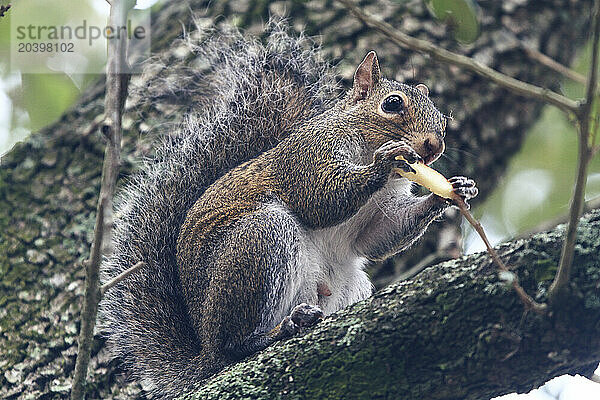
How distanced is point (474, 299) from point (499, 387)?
0.21m

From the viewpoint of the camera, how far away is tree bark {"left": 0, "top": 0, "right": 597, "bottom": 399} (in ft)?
8.02

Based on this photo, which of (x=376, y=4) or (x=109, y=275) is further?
(x=376, y=4)

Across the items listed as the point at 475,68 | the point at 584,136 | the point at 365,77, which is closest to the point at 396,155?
the point at 365,77

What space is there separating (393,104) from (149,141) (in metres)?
1.07

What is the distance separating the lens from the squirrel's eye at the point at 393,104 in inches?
101

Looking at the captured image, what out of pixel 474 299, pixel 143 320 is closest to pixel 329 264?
pixel 143 320

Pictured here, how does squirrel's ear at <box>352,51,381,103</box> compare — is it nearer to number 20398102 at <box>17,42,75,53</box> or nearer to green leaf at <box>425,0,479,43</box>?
green leaf at <box>425,0,479,43</box>

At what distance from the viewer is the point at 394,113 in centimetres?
258

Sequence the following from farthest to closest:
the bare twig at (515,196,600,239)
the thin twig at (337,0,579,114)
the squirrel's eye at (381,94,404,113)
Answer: the squirrel's eye at (381,94,404,113) → the bare twig at (515,196,600,239) → the thin twig at (337,0,579,114)

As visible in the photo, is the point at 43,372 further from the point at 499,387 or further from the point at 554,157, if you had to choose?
the point at 554,157

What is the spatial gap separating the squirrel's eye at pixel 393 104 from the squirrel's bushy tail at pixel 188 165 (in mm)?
427

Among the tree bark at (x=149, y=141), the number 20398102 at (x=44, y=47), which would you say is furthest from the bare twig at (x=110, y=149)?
the number 20398102 at (x=44, y=47)

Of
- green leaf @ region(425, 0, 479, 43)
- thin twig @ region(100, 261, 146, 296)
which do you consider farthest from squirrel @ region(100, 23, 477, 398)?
thin twig @ region(100, 261, 146, 296)

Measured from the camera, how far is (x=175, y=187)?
2.60 metres
